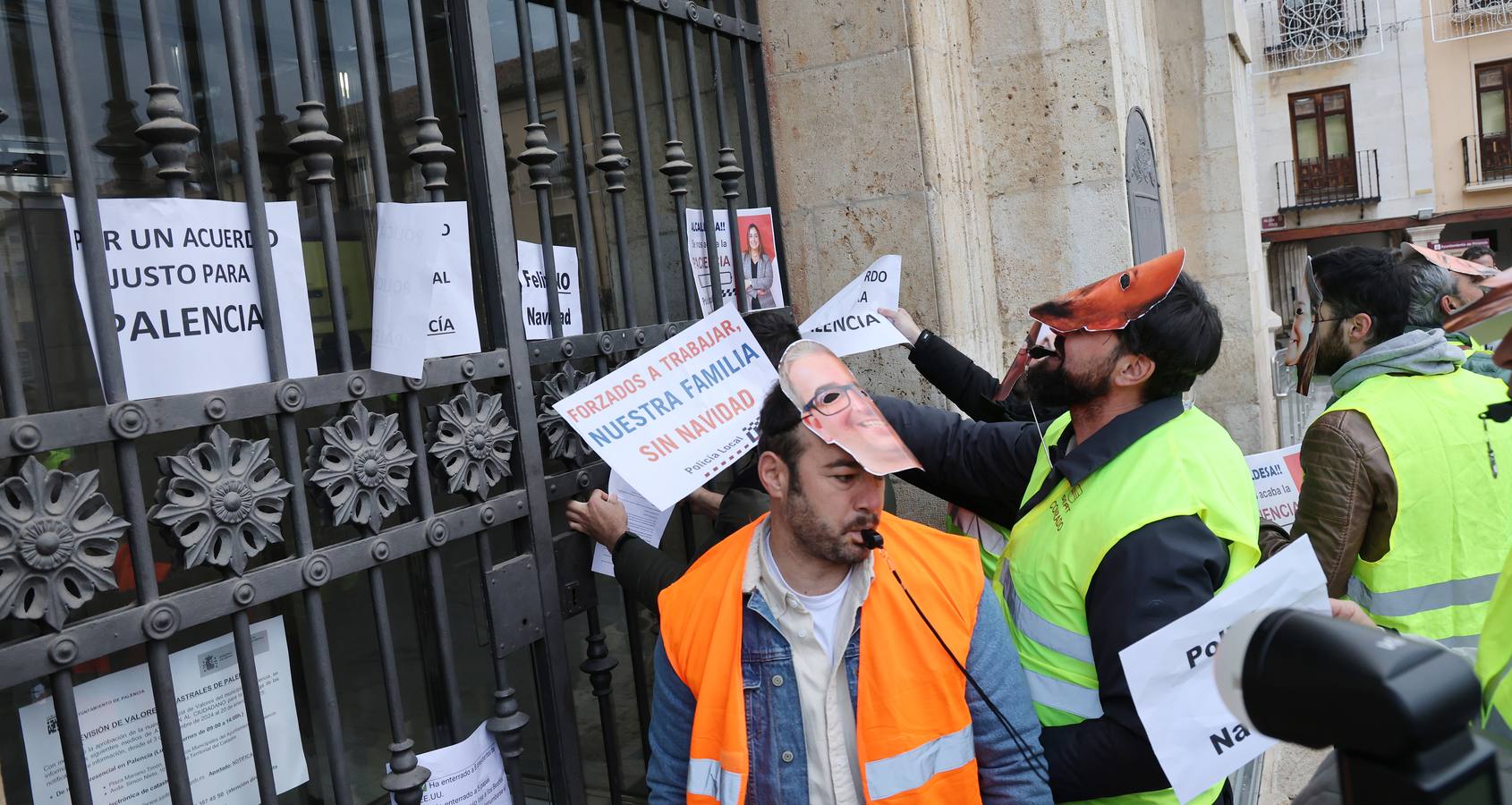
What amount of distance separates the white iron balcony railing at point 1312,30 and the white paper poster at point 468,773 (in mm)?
27669

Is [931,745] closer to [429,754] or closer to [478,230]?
[429,754]

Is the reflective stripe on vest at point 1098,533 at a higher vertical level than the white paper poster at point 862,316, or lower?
lower

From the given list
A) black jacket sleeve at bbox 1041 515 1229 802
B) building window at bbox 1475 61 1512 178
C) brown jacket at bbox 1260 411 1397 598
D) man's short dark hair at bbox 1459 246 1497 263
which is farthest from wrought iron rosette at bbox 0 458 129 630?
building window at bbox 1475 61 1512 178

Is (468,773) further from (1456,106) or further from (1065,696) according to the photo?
(1456,106)

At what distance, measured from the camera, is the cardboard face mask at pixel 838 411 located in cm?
204

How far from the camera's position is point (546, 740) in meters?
2.61

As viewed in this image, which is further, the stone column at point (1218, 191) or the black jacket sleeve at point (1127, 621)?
the stone column at point (1218, 191)

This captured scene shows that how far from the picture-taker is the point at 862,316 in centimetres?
358

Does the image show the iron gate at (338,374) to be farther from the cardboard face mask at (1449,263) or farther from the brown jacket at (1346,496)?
the cardboard face mask at (1449,263)

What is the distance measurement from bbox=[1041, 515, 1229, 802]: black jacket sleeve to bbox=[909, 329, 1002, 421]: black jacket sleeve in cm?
152

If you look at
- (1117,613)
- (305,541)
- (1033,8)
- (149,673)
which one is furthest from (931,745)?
(1033,8)

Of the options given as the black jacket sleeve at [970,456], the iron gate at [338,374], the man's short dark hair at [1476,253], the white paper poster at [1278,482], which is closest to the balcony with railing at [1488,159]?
the man's short dark hair at [1476,253]

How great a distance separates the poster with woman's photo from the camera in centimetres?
333

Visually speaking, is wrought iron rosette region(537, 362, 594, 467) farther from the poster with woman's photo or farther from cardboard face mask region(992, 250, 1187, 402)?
cardboard face mask region(992, 250, 1187, 402)
